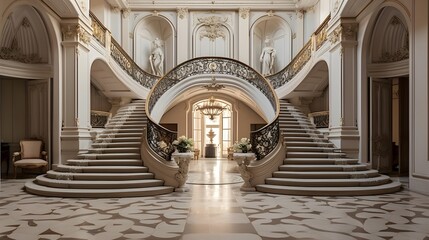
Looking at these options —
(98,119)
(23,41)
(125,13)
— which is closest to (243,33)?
(125,13)

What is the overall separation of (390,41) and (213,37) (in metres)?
9.93

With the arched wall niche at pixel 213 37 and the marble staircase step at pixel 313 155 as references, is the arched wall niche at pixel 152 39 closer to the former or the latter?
the arched wall niche at pixel 213 37

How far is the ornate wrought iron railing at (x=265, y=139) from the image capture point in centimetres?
912

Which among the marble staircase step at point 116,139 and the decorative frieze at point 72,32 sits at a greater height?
the decorative frieze at point 72,32

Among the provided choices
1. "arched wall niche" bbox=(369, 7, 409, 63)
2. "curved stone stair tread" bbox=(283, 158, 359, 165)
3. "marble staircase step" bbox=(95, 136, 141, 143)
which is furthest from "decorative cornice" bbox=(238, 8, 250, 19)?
"curved stone stair tread" bbox=(283, 158, 359, 165)

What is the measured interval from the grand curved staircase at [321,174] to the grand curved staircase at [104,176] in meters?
2.50

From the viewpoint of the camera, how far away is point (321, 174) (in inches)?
332

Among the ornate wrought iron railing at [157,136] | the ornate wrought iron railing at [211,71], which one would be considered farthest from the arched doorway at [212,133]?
the ornate wrought iron railing at [157,136]

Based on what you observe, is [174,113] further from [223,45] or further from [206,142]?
[223,45]

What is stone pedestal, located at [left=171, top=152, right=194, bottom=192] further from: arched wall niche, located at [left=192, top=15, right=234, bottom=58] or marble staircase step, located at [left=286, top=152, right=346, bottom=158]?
arched wall niche, located at [left=192, top=15, right=234, bottom=58]

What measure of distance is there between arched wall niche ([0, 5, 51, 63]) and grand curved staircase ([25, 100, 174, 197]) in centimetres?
282

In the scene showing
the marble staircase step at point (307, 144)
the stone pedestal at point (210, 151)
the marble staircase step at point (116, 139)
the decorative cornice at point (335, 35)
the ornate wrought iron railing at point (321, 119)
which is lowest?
the stone pedestal at point (210, 151)

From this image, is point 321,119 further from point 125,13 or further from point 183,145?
point 125,13

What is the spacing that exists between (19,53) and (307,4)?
40.6 ft
